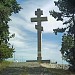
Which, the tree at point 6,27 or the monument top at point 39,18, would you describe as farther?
the monument top at point 39,18

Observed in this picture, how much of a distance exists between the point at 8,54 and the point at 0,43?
205 cm

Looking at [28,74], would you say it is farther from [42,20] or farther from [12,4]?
[42,20]

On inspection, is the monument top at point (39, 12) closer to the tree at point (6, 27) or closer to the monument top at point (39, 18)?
the monument top at point (39, 18)

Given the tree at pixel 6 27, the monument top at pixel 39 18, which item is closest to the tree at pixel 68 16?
the tree at pixel 6 27

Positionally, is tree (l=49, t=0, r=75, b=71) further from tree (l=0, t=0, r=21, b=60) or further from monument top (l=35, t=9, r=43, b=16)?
monument top (l=35, t=9, r=43, b=16)

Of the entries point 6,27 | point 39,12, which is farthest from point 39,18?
point 6,27

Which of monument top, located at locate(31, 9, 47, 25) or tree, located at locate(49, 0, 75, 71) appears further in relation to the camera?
monument top, located at locate(31, 9, 47, 25)

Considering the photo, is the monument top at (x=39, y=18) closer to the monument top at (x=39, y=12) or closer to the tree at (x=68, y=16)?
the monument top at (x=39, y=12)

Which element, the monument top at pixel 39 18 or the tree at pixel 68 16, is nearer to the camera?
the tree at pixel 68 16

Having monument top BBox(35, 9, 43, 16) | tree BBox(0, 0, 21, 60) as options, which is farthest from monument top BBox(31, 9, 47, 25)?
tree BBox(0, 0, 21, 60)

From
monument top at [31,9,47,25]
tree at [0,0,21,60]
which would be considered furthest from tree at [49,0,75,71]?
monument top at [31,9,47,25]

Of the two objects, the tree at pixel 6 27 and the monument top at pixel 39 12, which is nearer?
the tree at pixel 6 27

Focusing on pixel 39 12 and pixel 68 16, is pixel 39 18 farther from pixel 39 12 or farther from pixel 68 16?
pixel 68 16

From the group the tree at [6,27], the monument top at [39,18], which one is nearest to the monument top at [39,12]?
the monument top at [39,18]
